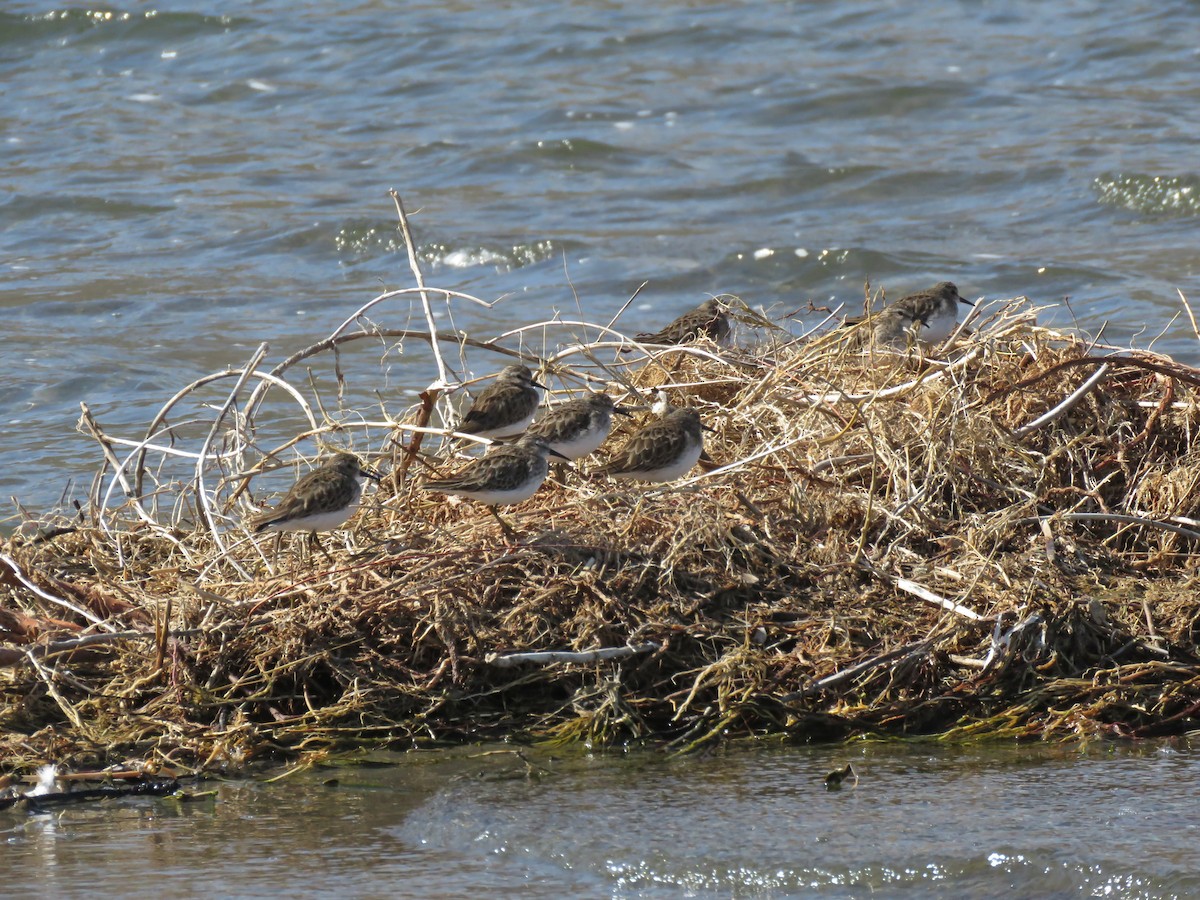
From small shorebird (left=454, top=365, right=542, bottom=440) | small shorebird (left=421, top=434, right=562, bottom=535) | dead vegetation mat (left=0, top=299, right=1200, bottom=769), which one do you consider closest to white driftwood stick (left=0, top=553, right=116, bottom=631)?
dead vegetation mat (left=0, top=299, right=1200, bottom=769)

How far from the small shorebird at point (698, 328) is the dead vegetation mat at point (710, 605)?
3.71 feet

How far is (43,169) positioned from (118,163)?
0.71 m

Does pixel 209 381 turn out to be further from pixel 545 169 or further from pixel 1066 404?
pixel 545 169

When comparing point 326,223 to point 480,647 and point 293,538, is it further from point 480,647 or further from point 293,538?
point 480,647

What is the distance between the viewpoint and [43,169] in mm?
16359

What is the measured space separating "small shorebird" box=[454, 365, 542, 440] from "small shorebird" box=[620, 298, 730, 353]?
4.02 feet

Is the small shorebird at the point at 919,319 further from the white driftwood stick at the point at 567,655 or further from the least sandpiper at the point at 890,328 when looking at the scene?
the white driftwood stick at the point at 567,655

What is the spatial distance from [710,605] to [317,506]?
51.1 inches

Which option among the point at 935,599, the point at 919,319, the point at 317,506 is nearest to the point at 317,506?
the point at 317,506

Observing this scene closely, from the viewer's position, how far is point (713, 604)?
541 centimetres

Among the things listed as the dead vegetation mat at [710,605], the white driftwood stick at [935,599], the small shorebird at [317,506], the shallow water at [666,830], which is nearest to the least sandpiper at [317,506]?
the small shorebird at [317,506]

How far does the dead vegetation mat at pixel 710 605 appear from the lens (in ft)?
16.8

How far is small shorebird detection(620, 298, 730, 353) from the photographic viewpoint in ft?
24.2

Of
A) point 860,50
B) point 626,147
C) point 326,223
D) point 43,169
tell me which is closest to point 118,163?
point 43,169
